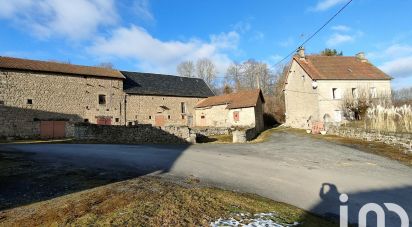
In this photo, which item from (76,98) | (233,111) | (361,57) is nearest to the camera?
(76,98)

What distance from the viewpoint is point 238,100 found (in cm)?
3491

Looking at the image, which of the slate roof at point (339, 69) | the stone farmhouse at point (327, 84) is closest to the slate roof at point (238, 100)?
the stone farmhouse at point (327, 84)

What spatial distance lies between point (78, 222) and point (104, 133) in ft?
53.6

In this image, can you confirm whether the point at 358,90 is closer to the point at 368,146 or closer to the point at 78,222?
the point at 368,146

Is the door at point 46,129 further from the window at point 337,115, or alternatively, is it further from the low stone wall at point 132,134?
the window at point 337,115

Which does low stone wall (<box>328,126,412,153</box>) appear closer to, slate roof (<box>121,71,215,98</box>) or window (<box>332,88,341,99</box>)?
window (<box>332,88,341,99</box>)

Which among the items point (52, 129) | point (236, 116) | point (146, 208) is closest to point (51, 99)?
point (52, 129)

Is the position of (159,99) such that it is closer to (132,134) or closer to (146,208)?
(132,134)

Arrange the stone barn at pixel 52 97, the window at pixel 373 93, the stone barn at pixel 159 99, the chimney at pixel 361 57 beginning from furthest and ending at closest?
the chimney at pixel 361 57 < the stone barn at pixel 159 99 < the window at pixel 373 93 < the stone barn at pixel 52 97

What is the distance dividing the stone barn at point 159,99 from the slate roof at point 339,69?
14628 millimetres

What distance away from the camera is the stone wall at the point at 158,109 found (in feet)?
115

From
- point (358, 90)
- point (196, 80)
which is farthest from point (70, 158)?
point (196, 80)

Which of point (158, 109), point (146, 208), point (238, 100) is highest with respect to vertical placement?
point (238, 100)

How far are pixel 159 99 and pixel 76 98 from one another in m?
9.98
